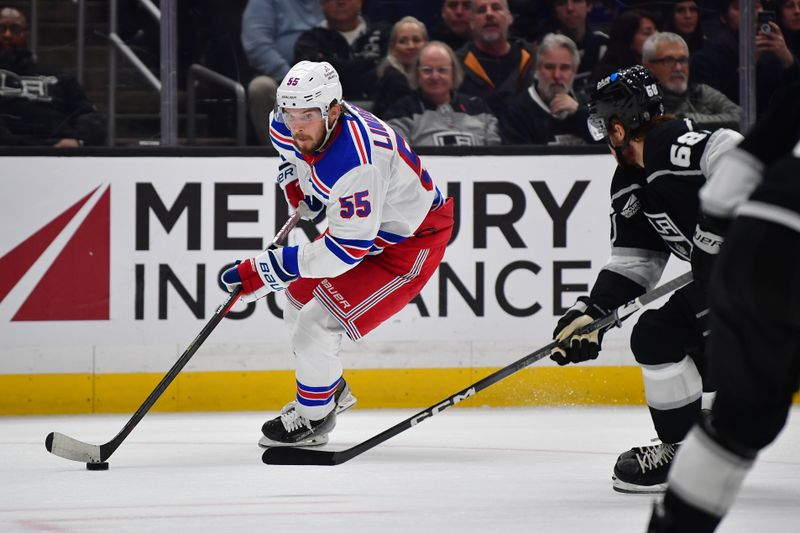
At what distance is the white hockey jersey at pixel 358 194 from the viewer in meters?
3.49

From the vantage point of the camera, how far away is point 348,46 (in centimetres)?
496

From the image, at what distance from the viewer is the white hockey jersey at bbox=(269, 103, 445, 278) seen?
137 inches

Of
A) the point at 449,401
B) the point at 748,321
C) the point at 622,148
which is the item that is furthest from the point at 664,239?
the point at 748,321

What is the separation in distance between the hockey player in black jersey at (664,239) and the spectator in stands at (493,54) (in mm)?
1877

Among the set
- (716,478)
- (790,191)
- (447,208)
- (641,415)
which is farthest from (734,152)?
(641,415)

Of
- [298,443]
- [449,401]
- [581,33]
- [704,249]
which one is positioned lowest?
[298,443]

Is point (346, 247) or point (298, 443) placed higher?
point (346, 247)

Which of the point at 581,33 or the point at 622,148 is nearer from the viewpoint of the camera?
the point at 622,148

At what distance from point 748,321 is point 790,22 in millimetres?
3466

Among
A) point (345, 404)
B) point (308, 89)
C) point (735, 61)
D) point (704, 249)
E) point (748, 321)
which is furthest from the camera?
point (735, 61)

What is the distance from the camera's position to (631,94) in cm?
305

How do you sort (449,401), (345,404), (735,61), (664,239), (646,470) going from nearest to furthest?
(646,470), (664,239), (449,401), (345,404), (735,61)

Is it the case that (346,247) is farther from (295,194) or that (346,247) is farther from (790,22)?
(790,22)

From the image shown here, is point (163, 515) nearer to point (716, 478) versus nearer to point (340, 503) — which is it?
point (340, 503)
